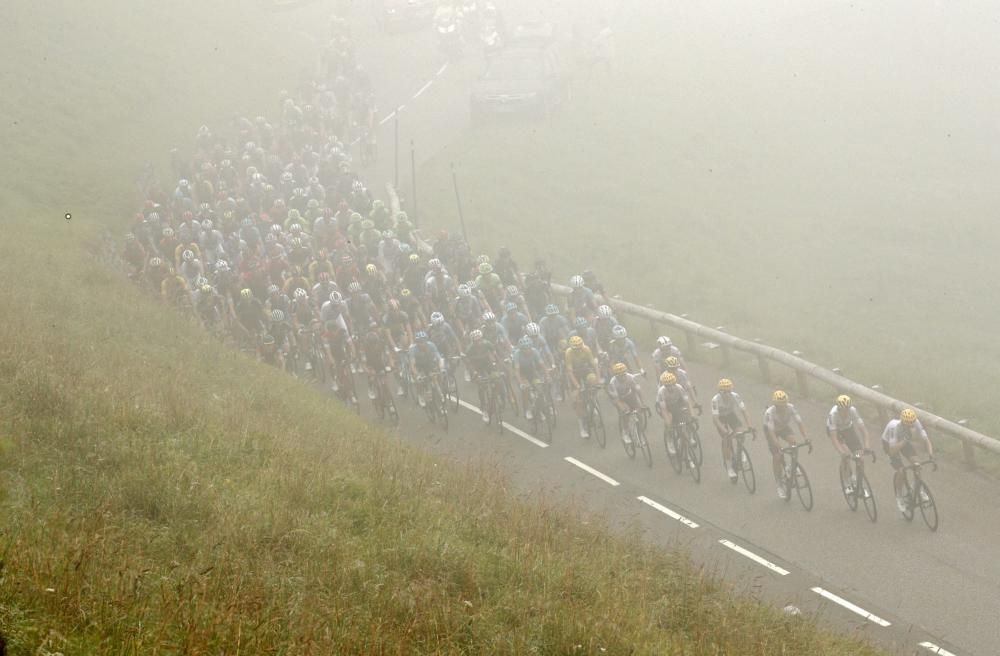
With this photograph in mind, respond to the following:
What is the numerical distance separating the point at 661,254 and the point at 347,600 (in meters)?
25.2

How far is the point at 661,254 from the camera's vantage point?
32562mm

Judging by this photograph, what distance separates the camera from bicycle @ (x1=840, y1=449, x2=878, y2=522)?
15.8 m

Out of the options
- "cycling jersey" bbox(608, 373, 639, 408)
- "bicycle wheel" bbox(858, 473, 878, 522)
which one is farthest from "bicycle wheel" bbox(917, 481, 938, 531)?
"cycling jersey" bbox(608, 373, 639, 408)

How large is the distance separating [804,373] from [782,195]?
57.1 feet

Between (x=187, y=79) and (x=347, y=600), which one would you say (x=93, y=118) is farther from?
(x=347, y=600)

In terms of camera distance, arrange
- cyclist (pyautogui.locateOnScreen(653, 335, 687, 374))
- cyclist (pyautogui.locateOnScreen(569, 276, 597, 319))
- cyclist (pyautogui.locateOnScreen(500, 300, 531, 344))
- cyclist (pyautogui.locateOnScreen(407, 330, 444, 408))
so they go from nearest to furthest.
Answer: cyclist (pyautogui.locateOnScreen(653, 335, 687, 374))
cyclist (pyautogui.locateOnScreen(407, 330, 444, 408))
cyclist (pyautogui.locateOnScreen(500, 300, 531, 344))
cyclist (pyautogui.locateOnScreen(569, 276, 597, 319))

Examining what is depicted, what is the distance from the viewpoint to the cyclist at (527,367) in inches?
789

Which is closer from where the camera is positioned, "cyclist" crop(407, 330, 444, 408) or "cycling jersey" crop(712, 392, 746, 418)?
"cycling jersey" crop(712, 392, 746, 418)

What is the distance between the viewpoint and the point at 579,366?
65.1 feet

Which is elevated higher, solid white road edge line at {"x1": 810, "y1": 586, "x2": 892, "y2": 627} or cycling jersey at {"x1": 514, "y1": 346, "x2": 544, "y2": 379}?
cycling jersey at {"x1": 514, "y1": 346, "x2": 544, "y2": 379}

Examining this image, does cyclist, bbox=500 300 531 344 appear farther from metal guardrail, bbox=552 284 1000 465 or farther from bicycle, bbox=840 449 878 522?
bicycle, bbox=840 449 878 522

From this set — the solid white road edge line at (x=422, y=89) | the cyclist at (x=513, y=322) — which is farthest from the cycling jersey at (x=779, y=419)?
the solid white road edge line at (x=422, y=89)

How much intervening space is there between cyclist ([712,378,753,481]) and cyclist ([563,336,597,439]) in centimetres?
258

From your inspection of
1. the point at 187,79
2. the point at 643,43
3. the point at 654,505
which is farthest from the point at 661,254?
the point at 187,79
